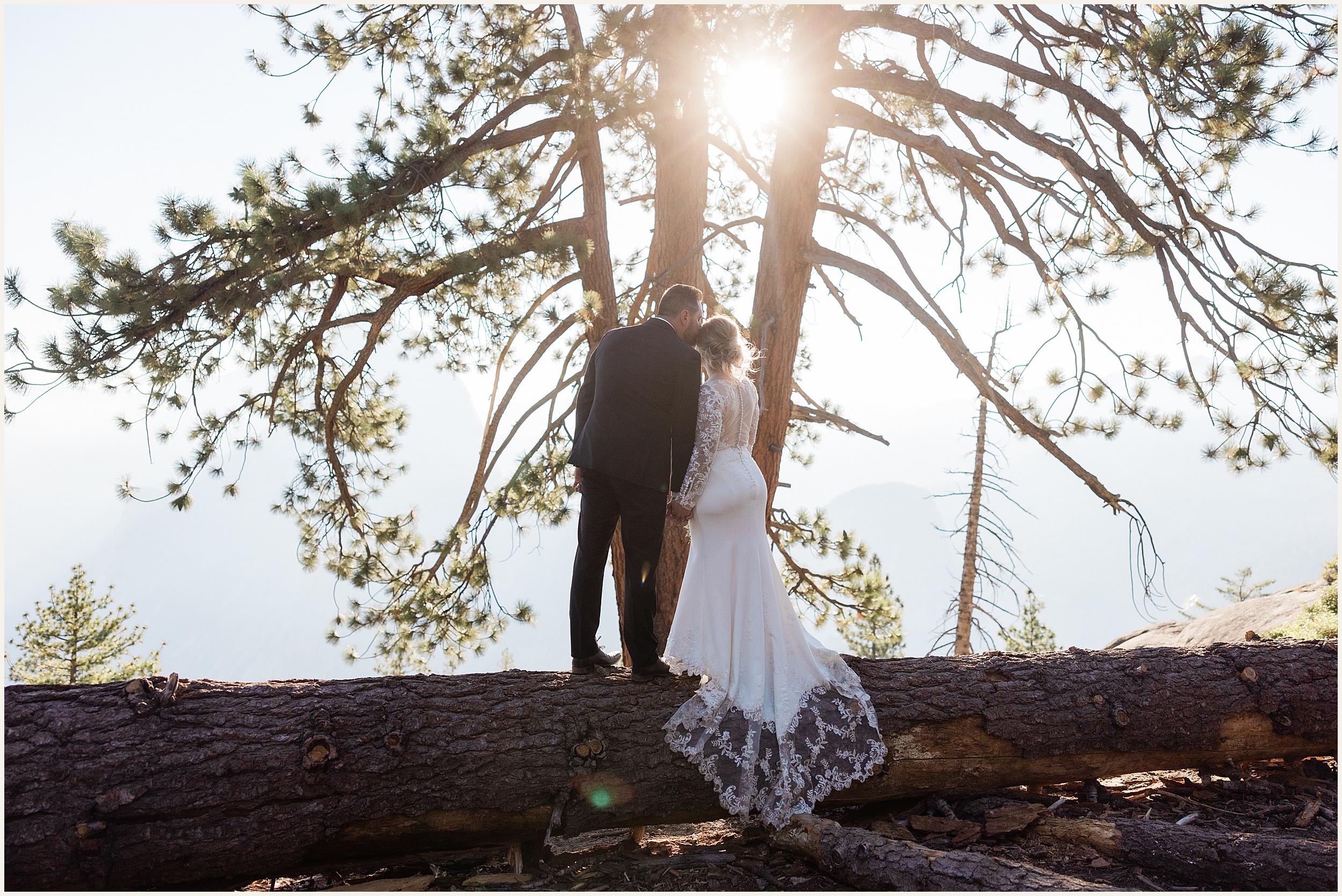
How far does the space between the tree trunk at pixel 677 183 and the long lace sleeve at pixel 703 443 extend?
1652mm

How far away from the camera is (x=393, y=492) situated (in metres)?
193

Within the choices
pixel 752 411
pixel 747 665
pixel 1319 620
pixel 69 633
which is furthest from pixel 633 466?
pixel 69 633

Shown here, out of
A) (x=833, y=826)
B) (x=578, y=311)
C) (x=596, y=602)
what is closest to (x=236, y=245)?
(x=578, y=311)

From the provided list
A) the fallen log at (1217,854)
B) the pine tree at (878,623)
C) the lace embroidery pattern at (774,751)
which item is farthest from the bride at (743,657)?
the pine tree at (878,623)

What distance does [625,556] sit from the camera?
3.75 meters

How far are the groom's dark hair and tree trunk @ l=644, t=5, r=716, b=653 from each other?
1430 millimetres

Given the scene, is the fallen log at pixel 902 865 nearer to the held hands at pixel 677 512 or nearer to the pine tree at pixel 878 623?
the held hands at pixel 677 512

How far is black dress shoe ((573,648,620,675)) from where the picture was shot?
12.5ft

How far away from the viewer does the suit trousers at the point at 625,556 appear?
3674 mm

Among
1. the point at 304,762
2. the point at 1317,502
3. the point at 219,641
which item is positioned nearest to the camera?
the point at 304,762

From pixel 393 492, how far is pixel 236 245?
200784 millimetres

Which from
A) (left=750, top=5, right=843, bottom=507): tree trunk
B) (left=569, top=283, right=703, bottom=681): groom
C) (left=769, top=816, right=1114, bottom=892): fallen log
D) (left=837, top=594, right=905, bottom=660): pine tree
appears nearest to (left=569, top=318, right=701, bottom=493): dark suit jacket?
(left=569, top=283, right=703, bottom=681): groom

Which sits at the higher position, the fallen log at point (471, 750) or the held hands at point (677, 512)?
the held hands at point (677, 512)

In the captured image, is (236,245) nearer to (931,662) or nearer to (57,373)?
(57,373)
